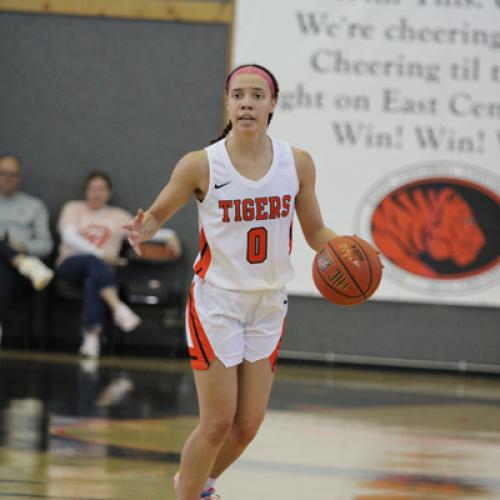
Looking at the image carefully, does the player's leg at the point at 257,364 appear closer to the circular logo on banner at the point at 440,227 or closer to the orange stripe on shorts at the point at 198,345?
the orange stripe on shorts at the point at 198,345

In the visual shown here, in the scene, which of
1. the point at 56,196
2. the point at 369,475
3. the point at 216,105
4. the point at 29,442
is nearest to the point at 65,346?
the point at 56,196

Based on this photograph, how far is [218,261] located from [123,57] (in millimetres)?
6454

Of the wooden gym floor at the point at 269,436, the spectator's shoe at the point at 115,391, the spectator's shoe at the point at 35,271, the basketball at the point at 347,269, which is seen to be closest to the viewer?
the basketball at the point at 347,269

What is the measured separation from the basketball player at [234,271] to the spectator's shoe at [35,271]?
518 cm

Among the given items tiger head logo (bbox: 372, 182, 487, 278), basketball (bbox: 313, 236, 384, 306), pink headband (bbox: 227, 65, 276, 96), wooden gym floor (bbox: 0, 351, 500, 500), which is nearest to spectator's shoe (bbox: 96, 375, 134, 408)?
wooden gym floor (bbox: 0, 351, 500, 500)

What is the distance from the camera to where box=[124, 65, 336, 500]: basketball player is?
3.77 metres

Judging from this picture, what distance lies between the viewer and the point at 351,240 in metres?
4.16

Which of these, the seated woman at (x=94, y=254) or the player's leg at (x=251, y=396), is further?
the seated woman at (x=94, y=254)

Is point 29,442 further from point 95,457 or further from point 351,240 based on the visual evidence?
point 351,240

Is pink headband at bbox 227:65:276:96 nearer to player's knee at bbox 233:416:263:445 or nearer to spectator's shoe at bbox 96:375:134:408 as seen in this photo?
player's knee at bbox 233:416:263:445

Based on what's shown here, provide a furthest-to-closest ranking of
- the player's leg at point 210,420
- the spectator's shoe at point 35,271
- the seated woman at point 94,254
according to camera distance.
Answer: the seated woman at point 94,254 < the spectator's shoe at point 35,271 < the player's leg at point 210,420

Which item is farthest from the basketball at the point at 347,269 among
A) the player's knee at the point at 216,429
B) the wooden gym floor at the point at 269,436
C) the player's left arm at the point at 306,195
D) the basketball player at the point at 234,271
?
the wooden gym floor at the point at 269,436

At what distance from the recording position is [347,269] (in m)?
4.10

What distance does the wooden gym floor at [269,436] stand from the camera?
4.52 meters
